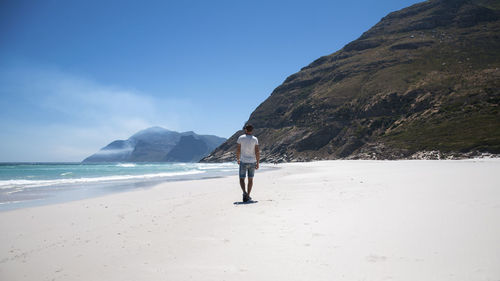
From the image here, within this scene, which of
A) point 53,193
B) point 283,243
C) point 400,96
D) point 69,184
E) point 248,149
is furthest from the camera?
point 400,96

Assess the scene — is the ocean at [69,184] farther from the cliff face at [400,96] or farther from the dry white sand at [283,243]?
the cliff face at [400,96]

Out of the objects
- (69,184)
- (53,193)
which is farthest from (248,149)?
(69,184)

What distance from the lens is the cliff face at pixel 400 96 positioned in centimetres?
4331

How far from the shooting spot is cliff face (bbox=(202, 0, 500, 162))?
4331cm

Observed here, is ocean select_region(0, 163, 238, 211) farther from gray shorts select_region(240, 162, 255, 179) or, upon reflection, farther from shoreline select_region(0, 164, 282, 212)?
gray shorts select_region(240, 162, 255, 179)

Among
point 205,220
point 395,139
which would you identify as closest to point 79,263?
point 205,220

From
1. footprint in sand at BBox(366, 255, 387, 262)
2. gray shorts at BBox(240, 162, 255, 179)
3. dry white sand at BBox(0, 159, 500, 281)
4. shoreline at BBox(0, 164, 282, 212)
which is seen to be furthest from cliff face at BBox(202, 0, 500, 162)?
shoreline at BBox(0, 164, 282, 212)

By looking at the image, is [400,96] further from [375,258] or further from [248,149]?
[375,258]

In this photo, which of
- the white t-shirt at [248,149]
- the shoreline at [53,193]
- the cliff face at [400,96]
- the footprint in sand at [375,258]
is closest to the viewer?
the footprint in sand at [375,258]

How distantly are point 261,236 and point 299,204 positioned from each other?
254 cm

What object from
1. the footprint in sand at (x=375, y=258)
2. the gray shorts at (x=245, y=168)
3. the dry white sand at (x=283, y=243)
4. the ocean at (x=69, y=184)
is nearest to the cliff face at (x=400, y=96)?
the gray shorts at (x=245, y=168)

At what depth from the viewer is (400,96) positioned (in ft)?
Answer: 197

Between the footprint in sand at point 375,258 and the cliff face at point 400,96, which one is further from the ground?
the cliff face at point 400,96

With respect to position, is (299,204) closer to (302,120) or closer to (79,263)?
(79,263)
